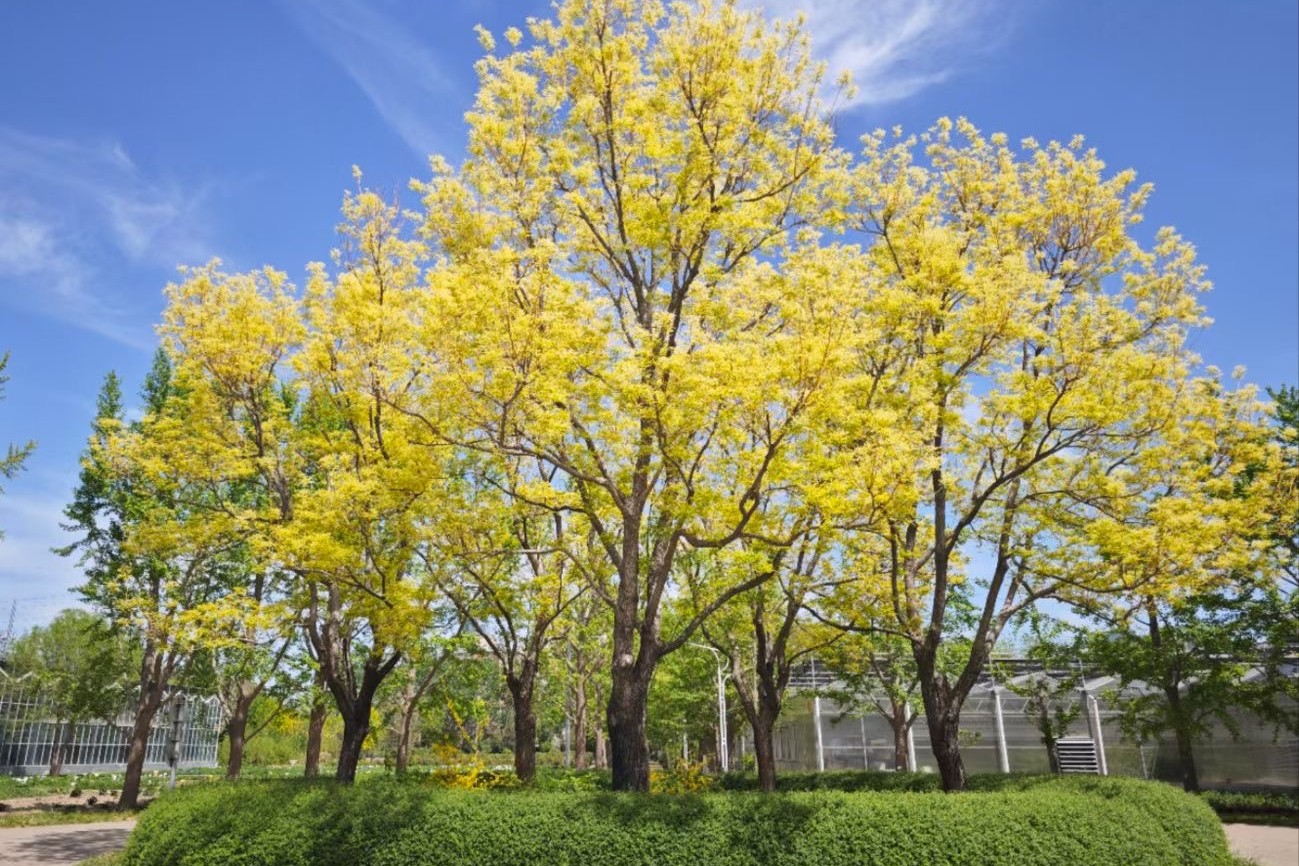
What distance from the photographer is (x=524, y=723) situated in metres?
15.9

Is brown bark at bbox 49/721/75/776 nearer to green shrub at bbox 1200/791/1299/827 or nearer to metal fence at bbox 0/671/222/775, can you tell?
metal fence at bbox 0/671/222/775

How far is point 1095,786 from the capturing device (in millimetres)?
10383

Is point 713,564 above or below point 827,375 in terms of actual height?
below

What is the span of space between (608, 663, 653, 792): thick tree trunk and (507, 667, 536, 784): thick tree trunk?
242 inches

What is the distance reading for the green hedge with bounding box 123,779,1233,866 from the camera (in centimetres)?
799

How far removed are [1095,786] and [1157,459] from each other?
4.79m

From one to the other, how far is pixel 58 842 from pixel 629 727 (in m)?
12.2

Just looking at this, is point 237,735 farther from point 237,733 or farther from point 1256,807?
point 1256,807

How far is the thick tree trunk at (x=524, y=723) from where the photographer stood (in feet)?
51.1

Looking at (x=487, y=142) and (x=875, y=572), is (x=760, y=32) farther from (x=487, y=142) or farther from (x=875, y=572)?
(x=875, y=572)

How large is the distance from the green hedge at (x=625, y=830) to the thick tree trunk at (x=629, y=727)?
123cm

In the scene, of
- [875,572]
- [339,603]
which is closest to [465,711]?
[339,603]

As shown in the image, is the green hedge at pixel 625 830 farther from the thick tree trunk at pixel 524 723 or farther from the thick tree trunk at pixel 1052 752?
the thick tree trunk at pixel 1052 752

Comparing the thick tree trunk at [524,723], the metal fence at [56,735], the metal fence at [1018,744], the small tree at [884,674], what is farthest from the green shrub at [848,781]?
the metal fence at [56,735]
